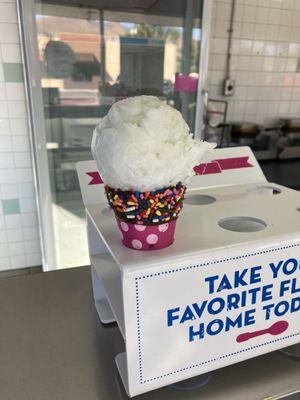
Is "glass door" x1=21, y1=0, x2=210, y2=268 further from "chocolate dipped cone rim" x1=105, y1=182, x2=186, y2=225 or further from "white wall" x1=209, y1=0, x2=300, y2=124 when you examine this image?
"chocolate dipped cone rim" x1=105, y1=182, x2=186, y2=225

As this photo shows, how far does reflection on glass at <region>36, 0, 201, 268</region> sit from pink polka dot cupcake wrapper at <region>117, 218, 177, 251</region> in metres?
1.57

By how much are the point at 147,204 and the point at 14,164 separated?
1606 millimetres

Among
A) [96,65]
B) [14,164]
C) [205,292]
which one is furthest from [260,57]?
[205,292]

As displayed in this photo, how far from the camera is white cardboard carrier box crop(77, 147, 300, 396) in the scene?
537 millimetres

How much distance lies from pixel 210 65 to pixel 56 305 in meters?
1.98

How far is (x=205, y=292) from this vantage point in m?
0.57

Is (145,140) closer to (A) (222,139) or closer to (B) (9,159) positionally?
(B) (9,159)

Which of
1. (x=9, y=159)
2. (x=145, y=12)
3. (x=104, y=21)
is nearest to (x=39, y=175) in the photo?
(x=9, y=159)

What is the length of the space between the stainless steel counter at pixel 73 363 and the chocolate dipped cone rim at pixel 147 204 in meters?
0.36

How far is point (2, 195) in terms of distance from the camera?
1952mm

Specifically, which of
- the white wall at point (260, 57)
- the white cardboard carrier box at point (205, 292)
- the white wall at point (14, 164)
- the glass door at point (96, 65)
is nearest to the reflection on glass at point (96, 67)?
the glass door at point (96, 65)

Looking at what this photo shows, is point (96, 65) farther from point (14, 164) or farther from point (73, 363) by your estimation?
point (73, 363)

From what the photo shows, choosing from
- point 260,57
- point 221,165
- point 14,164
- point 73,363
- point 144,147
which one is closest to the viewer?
point 144,147

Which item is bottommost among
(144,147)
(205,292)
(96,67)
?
(205,292)
